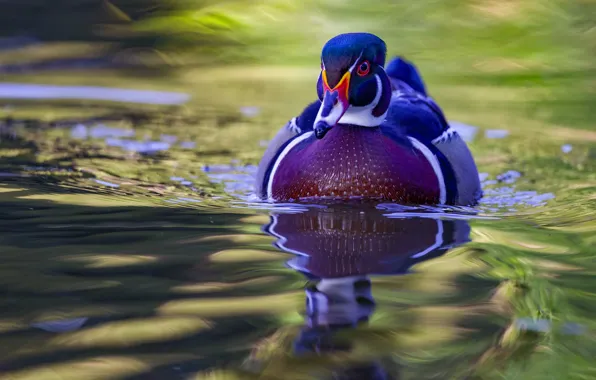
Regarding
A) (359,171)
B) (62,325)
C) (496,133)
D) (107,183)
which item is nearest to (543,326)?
(62,325)

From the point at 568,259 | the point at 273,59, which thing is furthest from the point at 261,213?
the point at 273,59

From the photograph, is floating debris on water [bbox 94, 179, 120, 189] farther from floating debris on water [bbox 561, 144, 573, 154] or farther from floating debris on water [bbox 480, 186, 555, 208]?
floating debris on water [bbox 561, 144, 573, 154]

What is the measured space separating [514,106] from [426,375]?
598 centimetres

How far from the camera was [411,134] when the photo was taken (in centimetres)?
520

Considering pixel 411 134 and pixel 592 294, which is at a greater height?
pixel 411 134

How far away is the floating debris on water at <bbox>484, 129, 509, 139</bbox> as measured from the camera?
7.30 metres

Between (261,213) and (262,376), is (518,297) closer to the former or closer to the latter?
(262,376)

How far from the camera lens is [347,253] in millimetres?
3756

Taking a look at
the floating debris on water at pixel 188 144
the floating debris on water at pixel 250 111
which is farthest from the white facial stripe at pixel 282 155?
the floating debris on water at pixel 250 111

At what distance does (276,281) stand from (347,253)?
19.2 inches

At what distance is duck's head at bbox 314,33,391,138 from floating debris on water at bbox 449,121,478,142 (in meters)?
2.51

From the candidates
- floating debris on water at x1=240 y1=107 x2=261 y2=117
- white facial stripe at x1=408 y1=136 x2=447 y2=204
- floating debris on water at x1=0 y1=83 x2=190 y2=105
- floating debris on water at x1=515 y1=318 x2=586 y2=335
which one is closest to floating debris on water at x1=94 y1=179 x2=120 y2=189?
white facial stripe at x1=408 y1=136 x2=447 y2=204

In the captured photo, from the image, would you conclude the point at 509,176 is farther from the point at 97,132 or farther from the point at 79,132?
the point at 79,132

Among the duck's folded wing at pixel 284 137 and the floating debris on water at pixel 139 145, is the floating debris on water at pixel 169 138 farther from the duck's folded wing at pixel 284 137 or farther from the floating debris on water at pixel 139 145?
the duck's folded wing at pixel 284 137
